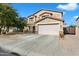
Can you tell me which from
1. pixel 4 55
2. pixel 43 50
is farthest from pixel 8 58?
pixel 43 50

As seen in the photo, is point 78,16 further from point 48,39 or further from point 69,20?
point 48,39

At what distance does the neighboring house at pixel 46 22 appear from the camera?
17.5 ft

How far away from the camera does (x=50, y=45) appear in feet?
17.6

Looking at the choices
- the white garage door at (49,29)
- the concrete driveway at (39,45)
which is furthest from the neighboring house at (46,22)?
the concrete driveway at (39,45)

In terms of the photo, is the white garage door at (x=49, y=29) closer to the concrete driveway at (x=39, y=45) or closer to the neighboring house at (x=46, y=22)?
the neighboring house at (x=46, y=22)

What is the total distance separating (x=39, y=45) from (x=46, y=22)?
1.76ft

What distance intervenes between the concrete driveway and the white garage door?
4.1 inches

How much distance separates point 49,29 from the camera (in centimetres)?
563

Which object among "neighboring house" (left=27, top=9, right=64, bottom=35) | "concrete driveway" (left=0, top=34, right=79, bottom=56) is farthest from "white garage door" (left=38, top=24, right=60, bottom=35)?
"concrete driveway" (left=0, top=34, right=79, bottom=56)

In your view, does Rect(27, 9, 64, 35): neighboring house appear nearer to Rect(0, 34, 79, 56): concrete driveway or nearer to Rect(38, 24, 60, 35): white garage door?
Rect(38, 24, 60, 35): white garage door

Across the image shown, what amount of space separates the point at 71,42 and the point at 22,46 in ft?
3.54

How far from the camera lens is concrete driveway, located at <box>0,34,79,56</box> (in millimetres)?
5242

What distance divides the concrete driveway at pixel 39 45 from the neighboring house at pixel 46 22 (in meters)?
0.15

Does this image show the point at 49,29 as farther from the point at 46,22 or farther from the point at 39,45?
the point at 39,45
